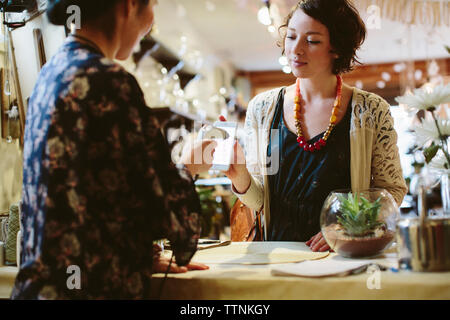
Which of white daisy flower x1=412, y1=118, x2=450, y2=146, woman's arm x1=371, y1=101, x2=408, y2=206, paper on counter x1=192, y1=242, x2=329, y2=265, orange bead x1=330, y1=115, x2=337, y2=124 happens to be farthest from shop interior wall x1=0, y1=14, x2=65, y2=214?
white daisy flower x1=412, y1=118, x2=450, y2=146

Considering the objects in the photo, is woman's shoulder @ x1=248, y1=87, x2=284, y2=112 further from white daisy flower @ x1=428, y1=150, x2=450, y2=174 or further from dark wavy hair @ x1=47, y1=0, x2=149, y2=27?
dark wavy hair @ x1=47, y1=0, x2=149, y2=27

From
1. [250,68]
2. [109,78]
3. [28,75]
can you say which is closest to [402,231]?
[109,78]

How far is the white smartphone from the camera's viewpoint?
124cm

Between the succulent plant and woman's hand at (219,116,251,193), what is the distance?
0.42m

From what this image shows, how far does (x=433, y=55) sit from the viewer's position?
9.53 m

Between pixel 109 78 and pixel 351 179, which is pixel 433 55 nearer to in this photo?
pixel 351 179

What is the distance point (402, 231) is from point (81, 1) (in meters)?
0.84

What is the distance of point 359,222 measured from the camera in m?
1.15

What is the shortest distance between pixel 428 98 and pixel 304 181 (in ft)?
1.73

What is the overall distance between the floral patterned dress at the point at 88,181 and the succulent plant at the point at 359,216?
0.48 meters

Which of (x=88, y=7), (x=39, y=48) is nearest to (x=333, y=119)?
(x=88, y=7)

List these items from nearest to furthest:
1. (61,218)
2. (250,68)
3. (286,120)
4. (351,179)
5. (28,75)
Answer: (61,218), (351,179), (286,120), (28,75), (250,68)

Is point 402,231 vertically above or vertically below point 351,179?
below

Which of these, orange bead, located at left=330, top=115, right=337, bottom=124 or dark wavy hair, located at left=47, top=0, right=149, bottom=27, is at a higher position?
dark wavy hair, located at left=47, top=0, right=149, bottom=27
